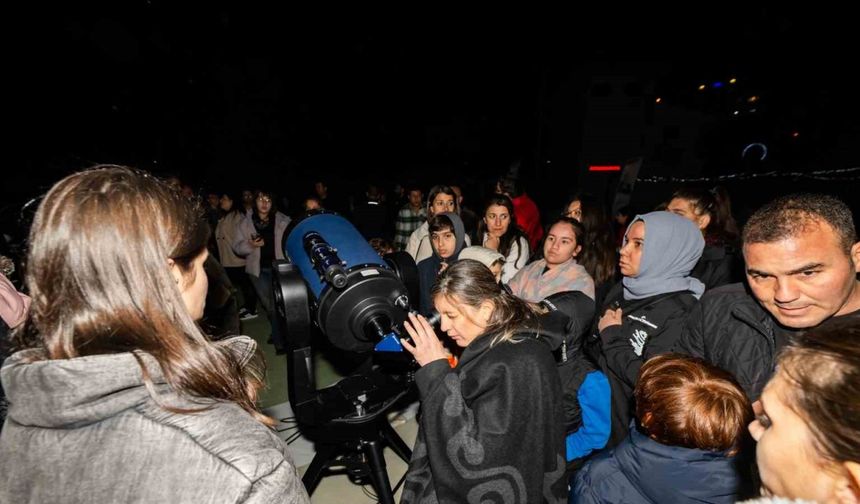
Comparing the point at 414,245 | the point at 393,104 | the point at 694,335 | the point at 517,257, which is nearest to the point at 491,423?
the point at 694,335

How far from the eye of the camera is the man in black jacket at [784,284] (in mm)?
1442

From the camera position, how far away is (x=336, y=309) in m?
1.73

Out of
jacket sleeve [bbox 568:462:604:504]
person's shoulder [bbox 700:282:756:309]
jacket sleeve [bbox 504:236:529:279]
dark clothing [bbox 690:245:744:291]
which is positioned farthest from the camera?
jacket sleeve [bbox 504:236:529:279]

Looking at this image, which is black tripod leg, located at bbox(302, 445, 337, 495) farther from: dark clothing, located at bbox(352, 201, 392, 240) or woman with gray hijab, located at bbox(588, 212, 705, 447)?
dark clothing, located at bbox(352, 201, 392, 240)

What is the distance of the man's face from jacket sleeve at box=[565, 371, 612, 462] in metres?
0.77

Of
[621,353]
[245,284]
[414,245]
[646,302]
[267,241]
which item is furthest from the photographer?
[245,284]

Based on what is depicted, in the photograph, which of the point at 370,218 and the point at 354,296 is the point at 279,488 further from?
the point at 370,218

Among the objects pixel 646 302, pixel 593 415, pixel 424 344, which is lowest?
pixel 593 415

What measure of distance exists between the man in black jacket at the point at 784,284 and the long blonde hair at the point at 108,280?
1.82m

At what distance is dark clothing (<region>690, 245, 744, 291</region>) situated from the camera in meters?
2.76

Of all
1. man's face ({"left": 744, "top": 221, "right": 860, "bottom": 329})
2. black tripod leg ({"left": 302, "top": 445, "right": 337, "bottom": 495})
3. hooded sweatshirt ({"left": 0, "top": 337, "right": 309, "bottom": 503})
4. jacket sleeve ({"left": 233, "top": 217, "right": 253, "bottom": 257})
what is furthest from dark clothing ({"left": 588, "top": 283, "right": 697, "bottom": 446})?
jacket sleeve ({"left": 233, "top": 217, "right": 253, "bottom": 257})

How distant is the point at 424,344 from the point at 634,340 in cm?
109

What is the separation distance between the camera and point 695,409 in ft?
4.24

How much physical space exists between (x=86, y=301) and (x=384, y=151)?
554 inches
